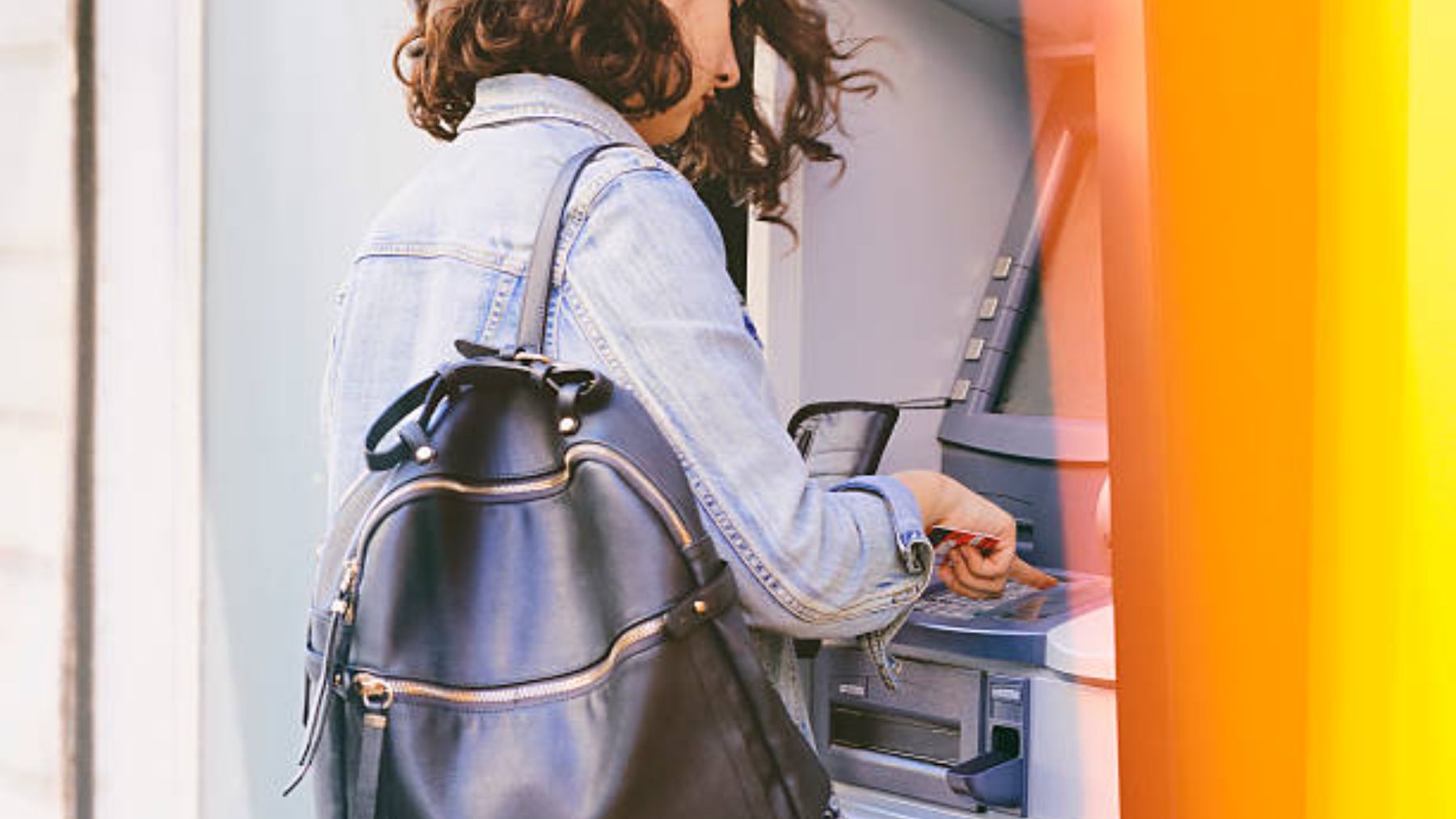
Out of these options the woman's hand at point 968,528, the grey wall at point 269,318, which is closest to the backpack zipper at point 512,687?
the woman's hand at point 968,528

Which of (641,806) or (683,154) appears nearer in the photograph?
(641,806)

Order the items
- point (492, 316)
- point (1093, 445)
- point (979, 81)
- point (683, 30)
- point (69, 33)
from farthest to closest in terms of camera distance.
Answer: point (69, 33)
point (979, 81)
point (1093, 445)
point (683, 30)
point (492, 316)

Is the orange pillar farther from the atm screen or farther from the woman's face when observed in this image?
the atm screen

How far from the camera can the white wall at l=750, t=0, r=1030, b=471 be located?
184cm

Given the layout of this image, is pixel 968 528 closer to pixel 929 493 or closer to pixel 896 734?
pixel 929 493

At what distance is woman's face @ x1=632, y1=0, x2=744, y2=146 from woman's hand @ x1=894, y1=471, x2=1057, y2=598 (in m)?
0.39

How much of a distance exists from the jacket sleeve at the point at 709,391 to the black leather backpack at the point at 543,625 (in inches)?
1.4

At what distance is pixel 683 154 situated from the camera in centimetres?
173

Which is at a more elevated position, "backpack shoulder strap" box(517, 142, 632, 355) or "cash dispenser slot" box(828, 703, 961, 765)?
"backpack shoulder strap" box(517, 142, 632, 355)

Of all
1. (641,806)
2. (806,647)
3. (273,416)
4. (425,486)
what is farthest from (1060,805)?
(273,416)

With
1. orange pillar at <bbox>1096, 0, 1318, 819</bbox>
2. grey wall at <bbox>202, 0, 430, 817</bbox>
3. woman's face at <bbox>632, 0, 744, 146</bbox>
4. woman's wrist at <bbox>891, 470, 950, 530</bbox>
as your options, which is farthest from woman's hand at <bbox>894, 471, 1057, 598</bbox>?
grey wall at <bbox>202, 0, 430, 817</bbox>

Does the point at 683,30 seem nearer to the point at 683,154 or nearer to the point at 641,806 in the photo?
the point at 683,154

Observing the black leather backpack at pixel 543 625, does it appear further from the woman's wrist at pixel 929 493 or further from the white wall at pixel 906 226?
the white wall at pixel 906 226

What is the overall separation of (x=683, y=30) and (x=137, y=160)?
1.50m
